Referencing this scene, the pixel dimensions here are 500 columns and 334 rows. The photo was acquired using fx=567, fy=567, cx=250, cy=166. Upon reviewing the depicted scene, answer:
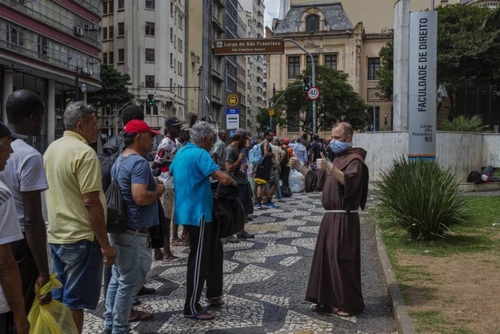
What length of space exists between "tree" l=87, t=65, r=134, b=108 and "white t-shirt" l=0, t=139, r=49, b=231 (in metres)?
49.2

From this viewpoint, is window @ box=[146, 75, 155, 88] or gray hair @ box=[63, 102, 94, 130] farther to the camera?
window @ box=[146, 75, 155, 88]

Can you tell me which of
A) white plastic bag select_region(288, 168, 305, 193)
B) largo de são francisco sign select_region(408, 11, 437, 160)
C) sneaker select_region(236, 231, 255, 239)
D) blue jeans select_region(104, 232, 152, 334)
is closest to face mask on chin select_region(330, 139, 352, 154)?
blue jeans select_region(104, 232, 152, 334)

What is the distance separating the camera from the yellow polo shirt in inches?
151

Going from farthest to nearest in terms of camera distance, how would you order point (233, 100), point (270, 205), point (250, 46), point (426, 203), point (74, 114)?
point (250, 46) < point (233, 100) < point (270, 205) < point (426, 203) < point (74, 114)

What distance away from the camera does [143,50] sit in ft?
192

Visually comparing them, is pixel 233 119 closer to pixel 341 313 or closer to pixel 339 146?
pixel 339 146

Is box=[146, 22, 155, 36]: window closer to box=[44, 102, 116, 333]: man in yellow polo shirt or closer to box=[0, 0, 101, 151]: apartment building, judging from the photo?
box=[0, 0, 101, 151]: apartment building

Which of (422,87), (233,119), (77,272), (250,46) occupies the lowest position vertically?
(77,272)

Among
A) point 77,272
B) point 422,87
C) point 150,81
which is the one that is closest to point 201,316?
point 77,272

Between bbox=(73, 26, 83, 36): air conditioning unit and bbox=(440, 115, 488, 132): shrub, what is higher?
bbox=(73, 26, 83, 36): air conditioning unit

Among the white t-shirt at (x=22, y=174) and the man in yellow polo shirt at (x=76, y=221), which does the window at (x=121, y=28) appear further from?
the white t-shirt at (x=22, y=174)

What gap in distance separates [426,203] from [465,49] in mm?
43858

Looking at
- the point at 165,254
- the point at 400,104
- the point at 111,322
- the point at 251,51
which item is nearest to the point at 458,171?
the point at 400,104

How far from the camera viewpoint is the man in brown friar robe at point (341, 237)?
17.7ft
